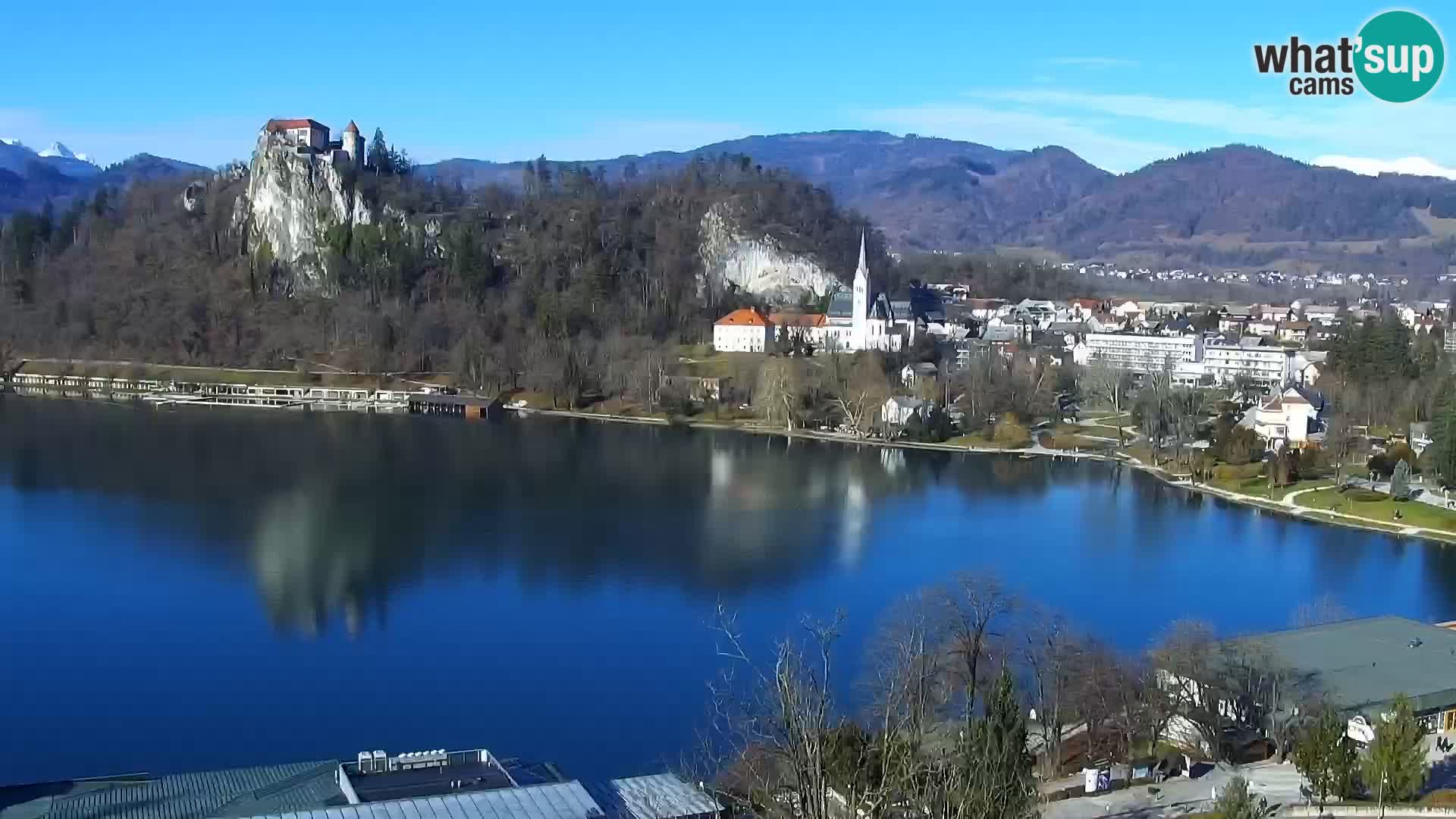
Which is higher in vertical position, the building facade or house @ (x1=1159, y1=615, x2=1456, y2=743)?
the building facade

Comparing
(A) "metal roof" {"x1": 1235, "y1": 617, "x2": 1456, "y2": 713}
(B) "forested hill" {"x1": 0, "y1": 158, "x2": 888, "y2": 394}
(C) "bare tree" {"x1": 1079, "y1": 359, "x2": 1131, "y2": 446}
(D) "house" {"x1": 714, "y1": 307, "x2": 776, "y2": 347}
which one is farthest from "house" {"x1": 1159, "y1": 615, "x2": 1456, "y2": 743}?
(D) "house" {"x1": 714, "y1": 307, "x2": 776, "y2": 347}

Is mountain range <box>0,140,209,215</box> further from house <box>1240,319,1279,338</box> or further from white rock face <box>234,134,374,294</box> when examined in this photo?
house <box>1240,319,1279,338</box>

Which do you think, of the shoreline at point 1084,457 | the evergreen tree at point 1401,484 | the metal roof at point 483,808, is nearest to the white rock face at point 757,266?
the shoreline at point 1084,457

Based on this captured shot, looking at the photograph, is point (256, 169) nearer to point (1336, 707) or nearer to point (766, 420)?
point (766, 420)

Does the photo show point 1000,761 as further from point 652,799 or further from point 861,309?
point 861,309

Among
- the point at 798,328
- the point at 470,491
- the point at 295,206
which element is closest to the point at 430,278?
the point at 295,206

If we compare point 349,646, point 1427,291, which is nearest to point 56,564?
point 349,646
